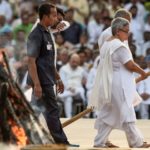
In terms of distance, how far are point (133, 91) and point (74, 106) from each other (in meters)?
7.31

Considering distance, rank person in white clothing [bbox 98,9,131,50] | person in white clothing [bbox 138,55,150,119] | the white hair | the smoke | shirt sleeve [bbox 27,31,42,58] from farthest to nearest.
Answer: person in white clothing [bbox 138,55,150,119], person in white clothing [bbox 98,9,131,50], the white hair, shirt sleeve [bbox 27,31,42,58], the smoke

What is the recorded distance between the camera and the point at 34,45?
13.2 m

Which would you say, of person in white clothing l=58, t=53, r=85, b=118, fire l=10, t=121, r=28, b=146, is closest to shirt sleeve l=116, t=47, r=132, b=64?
fire l=10, t=121, r=28, b=146

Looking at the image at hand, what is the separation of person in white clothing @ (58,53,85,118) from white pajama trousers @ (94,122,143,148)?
6.88m

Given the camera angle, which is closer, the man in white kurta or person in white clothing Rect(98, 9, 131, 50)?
the man in white kurta

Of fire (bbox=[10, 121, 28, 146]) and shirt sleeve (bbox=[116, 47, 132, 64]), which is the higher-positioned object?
shirt sleeve (bbox=[116, 47, 132, 64])

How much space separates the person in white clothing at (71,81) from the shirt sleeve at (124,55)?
7.41 m

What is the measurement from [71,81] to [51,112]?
7.74 m

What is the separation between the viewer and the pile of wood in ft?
35.3

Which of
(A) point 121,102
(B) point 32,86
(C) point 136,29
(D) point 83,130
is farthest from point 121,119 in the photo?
(C) point 136,29

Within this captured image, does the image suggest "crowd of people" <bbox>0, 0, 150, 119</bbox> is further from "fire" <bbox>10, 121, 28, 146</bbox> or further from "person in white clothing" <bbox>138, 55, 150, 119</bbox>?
"fire" <bbox>10, 121, 28, 146</bbox>

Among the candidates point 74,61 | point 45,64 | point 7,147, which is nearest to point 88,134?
point 45,64

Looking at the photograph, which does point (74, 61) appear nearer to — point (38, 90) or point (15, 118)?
point (38, 90)

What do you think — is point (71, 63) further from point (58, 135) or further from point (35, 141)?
point (35, 141)
